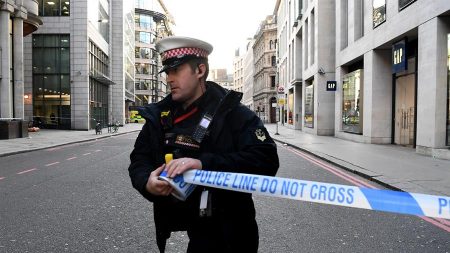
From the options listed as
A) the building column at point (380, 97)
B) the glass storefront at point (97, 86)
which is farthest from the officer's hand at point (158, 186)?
the glass storefront at point (97, 86)

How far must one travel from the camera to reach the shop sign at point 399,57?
16.6m

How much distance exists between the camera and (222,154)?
234cm

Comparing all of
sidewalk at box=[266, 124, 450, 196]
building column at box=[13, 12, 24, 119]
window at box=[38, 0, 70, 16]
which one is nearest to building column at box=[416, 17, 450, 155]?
sidewalk at box=[266, 124, 450, 196]

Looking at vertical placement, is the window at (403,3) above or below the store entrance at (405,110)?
above

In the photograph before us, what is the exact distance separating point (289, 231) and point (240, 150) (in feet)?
Answer: 10.5

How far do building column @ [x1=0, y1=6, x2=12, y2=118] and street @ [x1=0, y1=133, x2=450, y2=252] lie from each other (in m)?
16.8

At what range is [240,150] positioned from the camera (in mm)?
2312

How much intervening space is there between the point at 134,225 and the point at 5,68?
22.0 metres

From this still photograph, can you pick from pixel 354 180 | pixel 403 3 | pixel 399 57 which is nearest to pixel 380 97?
pixel 399 57

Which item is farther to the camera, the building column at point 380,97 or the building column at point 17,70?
the building column at point 17,70

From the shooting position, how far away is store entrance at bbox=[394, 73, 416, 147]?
702 inches

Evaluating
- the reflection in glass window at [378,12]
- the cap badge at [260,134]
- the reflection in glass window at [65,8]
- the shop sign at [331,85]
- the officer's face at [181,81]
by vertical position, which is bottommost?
the cap badge at [260,134]

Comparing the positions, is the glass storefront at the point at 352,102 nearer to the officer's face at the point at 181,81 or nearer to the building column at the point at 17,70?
the building column at the point at 17,70

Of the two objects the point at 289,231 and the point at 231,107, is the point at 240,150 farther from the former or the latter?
the point at 289,231
